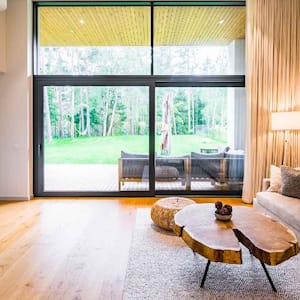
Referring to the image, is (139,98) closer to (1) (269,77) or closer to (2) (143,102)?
(2) (143,102)

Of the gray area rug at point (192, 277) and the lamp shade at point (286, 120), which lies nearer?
the gray area rug at point (192, 277)

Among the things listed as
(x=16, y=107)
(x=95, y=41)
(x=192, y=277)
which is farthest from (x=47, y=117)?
(x=192, y=277)

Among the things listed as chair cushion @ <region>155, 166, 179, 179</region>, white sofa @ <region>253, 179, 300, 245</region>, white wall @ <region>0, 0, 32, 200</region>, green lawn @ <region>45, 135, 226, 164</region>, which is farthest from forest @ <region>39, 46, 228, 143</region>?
white sofa @ <region>253, 179, 300, 245</region>

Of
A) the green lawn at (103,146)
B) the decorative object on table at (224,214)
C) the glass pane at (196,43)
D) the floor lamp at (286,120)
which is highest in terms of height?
the glass pane at (196,43)

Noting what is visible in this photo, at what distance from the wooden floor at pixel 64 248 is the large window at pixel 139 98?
31.5 inches

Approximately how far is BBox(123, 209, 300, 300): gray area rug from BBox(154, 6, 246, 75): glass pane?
400 centimetres

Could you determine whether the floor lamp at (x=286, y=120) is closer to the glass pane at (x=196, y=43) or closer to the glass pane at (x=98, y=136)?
the glass pane at (x=196, y=43)

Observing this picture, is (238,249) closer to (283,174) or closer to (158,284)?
(158,284)

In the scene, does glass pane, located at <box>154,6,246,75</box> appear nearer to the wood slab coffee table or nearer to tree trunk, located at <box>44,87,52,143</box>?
tree trunk, located at <box>44,87,52,143</box>

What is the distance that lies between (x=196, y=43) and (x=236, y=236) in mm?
4782

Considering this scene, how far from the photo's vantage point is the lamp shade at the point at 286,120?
5.84 meters

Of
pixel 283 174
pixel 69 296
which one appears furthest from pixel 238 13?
pixel 69 296

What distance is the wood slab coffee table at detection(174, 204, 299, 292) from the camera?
277cm

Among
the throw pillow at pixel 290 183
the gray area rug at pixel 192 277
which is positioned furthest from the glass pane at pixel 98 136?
the gray area rug at pixel 192 277
